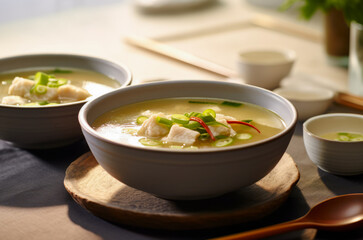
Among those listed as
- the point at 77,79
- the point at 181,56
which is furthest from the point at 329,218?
the point at 181,56

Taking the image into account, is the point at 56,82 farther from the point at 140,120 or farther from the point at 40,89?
the point at 140,120

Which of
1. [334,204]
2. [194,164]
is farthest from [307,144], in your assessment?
[194,164]

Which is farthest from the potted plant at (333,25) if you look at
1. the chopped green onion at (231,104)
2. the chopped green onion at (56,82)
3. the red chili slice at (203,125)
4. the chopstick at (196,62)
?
the red chili slice at (203,125)

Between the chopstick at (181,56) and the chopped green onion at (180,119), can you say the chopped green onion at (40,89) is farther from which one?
the chopstick at (181,56)

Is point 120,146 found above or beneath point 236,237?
above

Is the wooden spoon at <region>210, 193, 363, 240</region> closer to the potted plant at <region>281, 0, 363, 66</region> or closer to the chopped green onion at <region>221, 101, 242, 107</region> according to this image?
the chopped green onion at <region>221, 101, 242, 107</region>

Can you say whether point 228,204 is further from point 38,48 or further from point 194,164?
point 38,48
